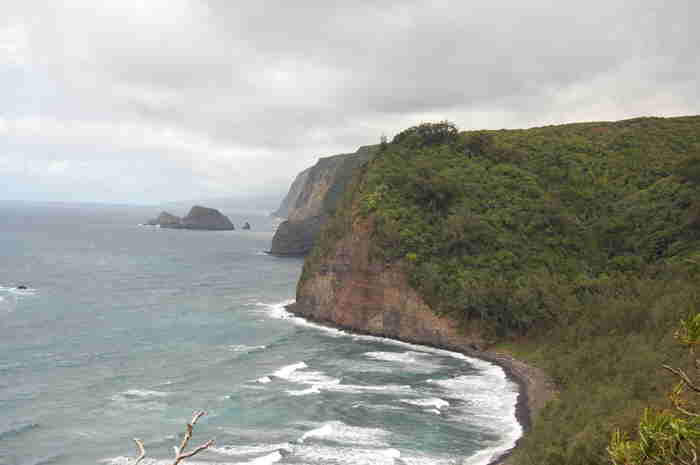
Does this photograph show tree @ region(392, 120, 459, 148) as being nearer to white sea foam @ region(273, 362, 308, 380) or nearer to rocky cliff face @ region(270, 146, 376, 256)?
rocky cliff face @ region(270, 146, 376, 256)

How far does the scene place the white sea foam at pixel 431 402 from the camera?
125 ft

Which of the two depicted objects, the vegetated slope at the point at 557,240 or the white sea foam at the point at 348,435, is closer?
the white sea foam at the point at 348,435

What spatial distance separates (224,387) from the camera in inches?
1646

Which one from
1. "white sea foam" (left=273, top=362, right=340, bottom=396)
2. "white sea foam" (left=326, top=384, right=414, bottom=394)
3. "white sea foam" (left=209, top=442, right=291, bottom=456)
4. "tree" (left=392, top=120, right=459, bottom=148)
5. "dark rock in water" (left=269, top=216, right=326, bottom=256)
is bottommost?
"white sea foam" (left=209, top=442, right=291, bottom=456)

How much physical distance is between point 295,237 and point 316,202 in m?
32.3

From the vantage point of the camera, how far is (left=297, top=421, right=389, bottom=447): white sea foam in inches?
1269

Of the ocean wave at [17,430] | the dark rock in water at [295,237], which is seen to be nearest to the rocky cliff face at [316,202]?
the dark rock in water at [295,237]

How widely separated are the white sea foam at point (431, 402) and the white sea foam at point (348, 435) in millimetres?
5220

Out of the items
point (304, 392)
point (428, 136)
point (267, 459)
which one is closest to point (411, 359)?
point (304, 392)

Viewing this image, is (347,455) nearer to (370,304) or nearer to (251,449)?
(251,449)

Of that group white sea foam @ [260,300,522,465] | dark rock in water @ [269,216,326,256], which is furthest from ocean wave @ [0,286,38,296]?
dark rock in water @ [269,216,326,256]

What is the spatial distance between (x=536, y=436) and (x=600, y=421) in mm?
4589

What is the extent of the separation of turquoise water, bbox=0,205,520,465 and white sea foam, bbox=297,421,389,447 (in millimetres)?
110

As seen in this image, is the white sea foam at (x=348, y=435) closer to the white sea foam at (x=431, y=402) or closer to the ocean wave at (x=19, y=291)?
the white sea foam at (x=431, y=402)
